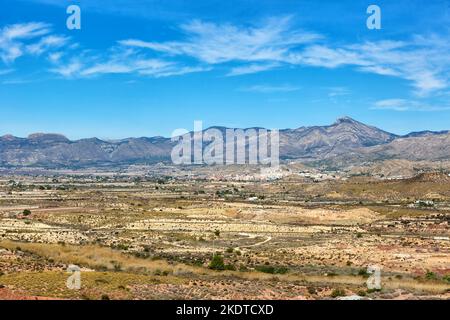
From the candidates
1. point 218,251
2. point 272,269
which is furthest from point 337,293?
point 218,251

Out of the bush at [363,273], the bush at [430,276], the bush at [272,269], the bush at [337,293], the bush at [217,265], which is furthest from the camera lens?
the bush at [217,265]

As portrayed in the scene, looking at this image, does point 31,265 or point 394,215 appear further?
point 394,215

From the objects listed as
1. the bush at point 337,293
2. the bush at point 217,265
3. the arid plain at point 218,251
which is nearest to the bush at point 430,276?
the arid plain at point 218,251

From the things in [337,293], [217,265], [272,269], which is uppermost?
[337,293]

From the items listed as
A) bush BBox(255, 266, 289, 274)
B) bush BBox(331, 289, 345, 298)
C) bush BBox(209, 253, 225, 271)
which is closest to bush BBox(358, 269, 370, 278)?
bush BBox(255, 266, 289, 274)

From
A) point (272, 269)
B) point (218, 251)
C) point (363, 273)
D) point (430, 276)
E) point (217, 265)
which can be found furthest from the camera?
point (218, 251)

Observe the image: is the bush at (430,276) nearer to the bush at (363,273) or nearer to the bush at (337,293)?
the bush at (363,273)

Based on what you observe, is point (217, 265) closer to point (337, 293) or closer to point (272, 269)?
point (272, 269)

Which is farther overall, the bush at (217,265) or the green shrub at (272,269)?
the bush at (217,265)

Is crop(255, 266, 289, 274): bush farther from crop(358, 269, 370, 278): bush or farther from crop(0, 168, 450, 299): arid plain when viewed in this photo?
crop(358, 269, 370, 278): bush
